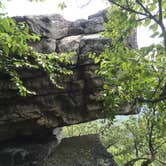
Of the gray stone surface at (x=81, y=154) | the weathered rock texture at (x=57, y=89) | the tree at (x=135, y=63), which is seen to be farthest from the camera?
the gray stone surface at (x=81, y=154)

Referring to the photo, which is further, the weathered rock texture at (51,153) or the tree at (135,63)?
the weathered rock texture at (51,153)

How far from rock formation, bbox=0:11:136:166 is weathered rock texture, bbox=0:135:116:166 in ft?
0.21

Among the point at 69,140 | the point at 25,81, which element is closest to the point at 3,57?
the point at 25,81

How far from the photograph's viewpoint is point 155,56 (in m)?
6.39

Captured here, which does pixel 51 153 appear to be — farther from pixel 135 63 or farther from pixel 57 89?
pixel 135 63

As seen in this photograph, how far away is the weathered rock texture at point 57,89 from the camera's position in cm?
1825

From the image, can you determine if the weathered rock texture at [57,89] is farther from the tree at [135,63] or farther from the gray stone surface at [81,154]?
the tree at [135,63]

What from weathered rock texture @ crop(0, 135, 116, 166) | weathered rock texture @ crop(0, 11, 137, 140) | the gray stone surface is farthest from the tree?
the gray stone surface

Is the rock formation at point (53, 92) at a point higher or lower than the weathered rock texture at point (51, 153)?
higher

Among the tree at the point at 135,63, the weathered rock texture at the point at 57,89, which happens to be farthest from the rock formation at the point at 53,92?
the tree at the point at 135,63

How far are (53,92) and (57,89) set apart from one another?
12.1 inches

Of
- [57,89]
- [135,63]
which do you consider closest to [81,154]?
[57,89]

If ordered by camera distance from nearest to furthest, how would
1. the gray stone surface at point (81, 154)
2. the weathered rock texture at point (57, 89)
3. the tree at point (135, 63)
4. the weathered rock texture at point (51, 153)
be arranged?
the tree at point (135, 63) → the weathered rock texture at point (57, 89) → the weathered rock texture at point (51, 153) → the gray stone surface at point (81, 154)

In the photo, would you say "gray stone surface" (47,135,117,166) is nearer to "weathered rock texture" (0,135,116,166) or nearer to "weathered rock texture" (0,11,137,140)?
"weathered rock texture" (0,135,116,166)
